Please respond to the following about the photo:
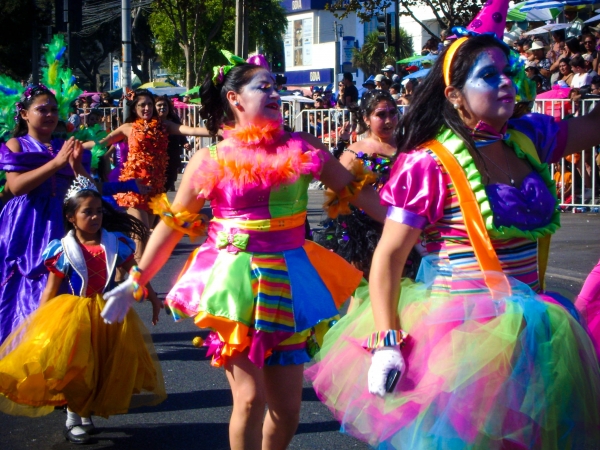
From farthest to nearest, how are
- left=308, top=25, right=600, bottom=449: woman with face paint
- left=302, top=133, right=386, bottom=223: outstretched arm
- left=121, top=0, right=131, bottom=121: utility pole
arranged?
left=121, top=0, right=131, bottom=121: utility pole → left=302, top=133, right=386, bottom=223: outstretched arm → left=308, top=25, right=600, bottom=449: woman with face paint

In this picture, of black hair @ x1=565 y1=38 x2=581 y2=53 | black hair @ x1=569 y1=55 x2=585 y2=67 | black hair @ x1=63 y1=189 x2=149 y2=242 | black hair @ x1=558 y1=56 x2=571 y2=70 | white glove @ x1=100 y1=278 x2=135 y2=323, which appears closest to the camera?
white glove @ x1=100 y1=278 x2=135 y2=323

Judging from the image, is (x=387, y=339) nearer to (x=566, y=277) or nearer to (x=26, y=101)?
(x=26, y=101)

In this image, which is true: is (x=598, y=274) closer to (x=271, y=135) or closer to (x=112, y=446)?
(x=271, y=135)

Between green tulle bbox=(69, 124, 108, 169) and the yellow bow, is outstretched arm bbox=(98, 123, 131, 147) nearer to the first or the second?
green tulle bbox=(69, 124, 108, 169)

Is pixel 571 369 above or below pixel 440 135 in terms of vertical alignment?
below

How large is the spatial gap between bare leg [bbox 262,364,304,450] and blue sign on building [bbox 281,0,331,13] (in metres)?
72.1

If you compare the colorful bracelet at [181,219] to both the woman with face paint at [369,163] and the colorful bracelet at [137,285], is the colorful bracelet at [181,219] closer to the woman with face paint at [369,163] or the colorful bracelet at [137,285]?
the colorful bracelet at [137,285]

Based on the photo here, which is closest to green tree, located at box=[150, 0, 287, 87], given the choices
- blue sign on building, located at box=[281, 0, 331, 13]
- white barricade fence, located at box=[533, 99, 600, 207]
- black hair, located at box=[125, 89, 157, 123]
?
white barricade fence, located at box=[533, 99, 600, 207]

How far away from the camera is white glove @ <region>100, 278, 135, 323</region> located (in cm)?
343

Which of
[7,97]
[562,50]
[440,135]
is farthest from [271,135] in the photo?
[562,50]

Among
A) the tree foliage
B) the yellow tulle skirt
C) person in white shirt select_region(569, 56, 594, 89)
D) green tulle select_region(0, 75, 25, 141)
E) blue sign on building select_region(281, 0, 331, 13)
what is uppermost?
blue sign on building select_region(281, 0, 331, 13)

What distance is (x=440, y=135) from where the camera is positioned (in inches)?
118

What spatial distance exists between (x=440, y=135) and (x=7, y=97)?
11.7 feet

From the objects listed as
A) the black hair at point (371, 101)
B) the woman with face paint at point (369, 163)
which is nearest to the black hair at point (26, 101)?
the woman with face paint at point (369, 163)
